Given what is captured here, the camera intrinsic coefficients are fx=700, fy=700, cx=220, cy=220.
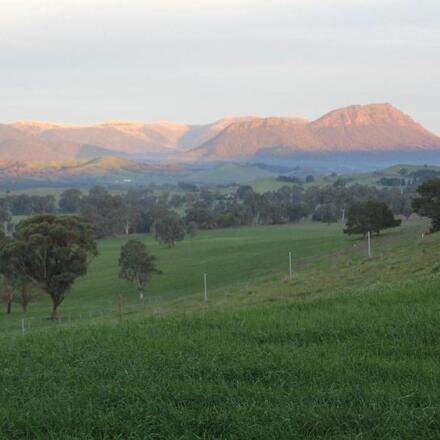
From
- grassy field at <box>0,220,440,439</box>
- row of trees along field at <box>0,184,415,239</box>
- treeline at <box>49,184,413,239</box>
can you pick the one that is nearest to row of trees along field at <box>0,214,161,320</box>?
grassy field at <box>0,220,440,439</box>

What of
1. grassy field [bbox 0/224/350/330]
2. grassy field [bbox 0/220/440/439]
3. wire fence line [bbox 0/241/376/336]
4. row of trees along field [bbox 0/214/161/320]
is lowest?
grassy field [bbox 0/224/350/330]

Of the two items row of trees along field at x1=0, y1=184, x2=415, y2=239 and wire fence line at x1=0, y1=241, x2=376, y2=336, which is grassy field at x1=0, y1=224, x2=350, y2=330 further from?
row of trees along field at x1=0, y1=184, x2=415, y2=239

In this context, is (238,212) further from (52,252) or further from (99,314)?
(99,314)

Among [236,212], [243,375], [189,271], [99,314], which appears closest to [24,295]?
[99,314]

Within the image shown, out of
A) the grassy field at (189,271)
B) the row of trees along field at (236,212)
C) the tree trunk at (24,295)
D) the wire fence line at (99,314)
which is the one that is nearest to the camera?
the wire fence line at (99,314)

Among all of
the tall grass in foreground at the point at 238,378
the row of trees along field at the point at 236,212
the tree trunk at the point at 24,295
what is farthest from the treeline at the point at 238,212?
the tall grass in foreground at the point at 238,378

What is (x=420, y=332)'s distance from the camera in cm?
914

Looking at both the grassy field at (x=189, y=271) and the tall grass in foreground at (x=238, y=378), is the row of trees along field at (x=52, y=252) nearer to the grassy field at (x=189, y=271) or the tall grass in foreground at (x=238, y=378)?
the grassy field at (x=189, y=271)

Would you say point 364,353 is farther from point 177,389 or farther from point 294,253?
point 294,253

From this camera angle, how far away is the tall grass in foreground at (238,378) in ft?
21.0

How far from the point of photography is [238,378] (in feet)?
25.6

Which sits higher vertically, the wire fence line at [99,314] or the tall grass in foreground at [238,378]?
the tall grass in foreground at [238,378]

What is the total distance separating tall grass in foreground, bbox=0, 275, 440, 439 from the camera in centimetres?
640

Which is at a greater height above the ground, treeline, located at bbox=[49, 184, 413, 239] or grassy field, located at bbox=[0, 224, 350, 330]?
treeline, located at bbox=[49, 184, 413, 239]
